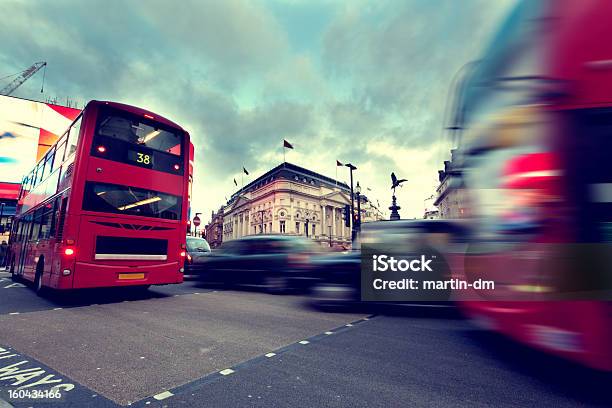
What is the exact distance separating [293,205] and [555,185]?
68405mm

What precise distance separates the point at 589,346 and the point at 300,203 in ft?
233

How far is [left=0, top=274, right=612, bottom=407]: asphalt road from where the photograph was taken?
2.60 meters

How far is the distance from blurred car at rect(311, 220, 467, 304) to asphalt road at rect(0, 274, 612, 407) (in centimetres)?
60

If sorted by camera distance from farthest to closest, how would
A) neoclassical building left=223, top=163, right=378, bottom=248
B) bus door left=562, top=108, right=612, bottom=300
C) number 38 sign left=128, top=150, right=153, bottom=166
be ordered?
neoclassical building left=223, top=163, right=378, bottom=248 < number 38 sign left=128, top=150, right=153, bottom=166 < bus door left=562, top=108, right=612, bottom=300

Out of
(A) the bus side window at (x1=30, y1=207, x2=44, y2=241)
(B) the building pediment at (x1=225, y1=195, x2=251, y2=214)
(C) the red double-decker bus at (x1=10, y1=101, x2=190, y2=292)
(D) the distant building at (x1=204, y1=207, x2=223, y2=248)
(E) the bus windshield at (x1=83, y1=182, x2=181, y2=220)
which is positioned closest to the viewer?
(C) the red double-decker bus at (x1=10, y1=101, x2=190, y2=292)

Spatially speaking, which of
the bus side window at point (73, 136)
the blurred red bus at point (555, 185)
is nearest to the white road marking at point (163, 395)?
the blurred red bus at point (555, 185)

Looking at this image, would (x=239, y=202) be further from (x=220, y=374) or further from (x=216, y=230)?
(x=220, y=374)

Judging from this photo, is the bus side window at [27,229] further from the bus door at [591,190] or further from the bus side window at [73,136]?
the bus door at [591,190]

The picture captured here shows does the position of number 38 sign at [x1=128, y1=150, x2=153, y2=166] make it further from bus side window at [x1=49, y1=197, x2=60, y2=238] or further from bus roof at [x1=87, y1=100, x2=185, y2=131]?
bus side window at [x1=49, y1=197, x2=60, y2=238]

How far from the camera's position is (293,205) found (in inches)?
2790

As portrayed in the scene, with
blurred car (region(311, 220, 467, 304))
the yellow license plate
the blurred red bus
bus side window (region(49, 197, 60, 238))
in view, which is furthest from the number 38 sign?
the blurred red bus

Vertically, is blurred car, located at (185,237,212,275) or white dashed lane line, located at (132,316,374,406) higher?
blurred car, located at (185,237,212,275)

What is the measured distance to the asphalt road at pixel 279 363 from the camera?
2600 mm

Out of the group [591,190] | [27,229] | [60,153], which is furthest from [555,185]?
[27,229]
